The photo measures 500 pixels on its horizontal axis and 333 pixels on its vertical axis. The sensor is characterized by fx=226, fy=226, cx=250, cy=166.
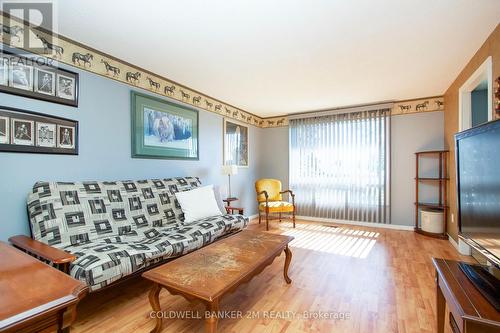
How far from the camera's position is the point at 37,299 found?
719 mm

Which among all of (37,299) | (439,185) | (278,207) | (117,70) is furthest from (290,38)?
(439,185)

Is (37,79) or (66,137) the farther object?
(66,137)

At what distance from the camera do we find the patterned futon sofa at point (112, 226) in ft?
5.33

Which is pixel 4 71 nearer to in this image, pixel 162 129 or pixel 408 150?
pixel 162 129

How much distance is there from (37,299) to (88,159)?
1.95 metres

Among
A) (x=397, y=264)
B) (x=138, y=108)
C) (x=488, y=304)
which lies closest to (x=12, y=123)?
(x=138, y=108)

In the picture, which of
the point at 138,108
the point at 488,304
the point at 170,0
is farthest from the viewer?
the point at 138,108

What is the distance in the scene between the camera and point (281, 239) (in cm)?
215

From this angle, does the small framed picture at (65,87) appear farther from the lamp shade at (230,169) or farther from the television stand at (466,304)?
the television stand at (466,304)

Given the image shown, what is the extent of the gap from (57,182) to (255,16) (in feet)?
7.42

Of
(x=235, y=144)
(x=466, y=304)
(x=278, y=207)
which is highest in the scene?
(x=235, y=144)

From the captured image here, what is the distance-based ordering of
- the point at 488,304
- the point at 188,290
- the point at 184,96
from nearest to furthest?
the point at 488,304 < the point at 188,290 < the point at 184,96

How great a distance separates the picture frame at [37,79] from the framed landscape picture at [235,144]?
2.44 meters

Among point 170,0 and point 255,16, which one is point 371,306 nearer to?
point 255,16
